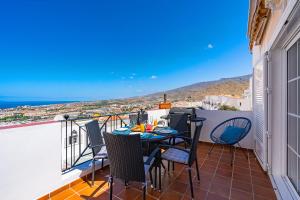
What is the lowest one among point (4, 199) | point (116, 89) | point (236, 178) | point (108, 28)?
point (236, 178)

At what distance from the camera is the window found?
1455mm

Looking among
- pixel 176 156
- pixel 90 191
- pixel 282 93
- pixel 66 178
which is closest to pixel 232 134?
pixel 282 93

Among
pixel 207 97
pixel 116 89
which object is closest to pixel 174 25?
pixel 207 97

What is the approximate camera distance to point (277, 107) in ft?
6.43

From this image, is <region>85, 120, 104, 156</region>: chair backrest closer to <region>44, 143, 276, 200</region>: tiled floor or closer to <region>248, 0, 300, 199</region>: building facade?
<region>44, 143, 276, 200</region>: tiled floor

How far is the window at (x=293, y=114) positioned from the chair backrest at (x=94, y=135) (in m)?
2.39

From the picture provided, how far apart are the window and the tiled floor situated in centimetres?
44

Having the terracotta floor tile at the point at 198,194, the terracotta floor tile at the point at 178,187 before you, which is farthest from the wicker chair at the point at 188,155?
the terracotta floor tile at the point at 178,187

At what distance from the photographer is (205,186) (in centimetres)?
192

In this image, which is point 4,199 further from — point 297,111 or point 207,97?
point 207,97

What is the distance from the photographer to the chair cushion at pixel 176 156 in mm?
1792

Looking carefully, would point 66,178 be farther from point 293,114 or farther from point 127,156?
point 293,114

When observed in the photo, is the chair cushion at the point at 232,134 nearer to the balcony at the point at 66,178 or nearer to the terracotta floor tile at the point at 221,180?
the balcony at the point at 66,178

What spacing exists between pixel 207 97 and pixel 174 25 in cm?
339
